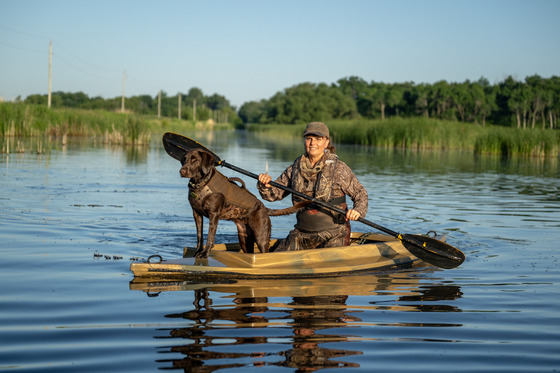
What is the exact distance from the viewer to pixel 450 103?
261 feet

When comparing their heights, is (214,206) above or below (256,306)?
above

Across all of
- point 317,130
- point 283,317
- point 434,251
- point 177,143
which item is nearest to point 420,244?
point 434,251

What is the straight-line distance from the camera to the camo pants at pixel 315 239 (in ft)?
25.2

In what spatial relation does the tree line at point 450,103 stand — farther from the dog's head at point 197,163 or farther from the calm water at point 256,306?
the dog's head at point 197,163

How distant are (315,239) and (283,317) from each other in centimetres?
223

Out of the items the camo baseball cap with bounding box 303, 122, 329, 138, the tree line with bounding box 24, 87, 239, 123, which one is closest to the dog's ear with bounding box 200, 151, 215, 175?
the camo baseball cap with bounding box 303, 122, 329, 138

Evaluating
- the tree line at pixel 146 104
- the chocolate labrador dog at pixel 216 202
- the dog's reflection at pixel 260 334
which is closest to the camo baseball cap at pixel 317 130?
the chocolate labrador dog at pixel 216 202

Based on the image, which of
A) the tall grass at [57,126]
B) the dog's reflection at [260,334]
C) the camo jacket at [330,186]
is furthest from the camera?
the tall grass at [57,126]

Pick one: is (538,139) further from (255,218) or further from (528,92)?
(528,92)

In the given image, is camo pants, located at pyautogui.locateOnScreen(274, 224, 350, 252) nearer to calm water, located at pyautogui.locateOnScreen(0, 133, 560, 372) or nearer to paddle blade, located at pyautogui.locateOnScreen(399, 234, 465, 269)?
calm water, located at pyautogui.locateOnScreen(0, 133, 560, 372)

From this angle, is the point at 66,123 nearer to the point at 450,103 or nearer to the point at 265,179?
the point at 265,179

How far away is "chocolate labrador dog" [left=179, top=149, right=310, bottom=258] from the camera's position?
6777 mm

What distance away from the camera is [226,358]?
4.42 meters

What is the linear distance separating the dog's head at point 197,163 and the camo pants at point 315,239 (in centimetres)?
157
